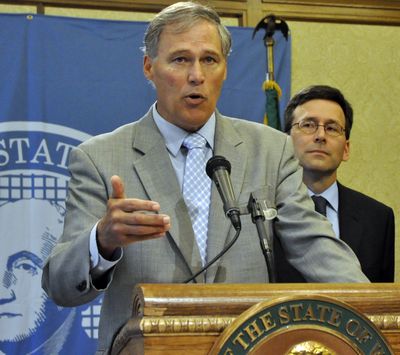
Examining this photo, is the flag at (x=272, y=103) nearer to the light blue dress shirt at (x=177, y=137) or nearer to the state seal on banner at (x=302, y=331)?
the light blue dress shirt at (x=177, y=137)

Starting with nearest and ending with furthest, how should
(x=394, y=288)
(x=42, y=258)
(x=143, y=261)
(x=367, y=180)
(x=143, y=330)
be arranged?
1. (x=143, y=330)
2. (x=394, y=288)
3. (x=143, y=261)
4. (x=42, y=258)
5. (x=367, y=180)

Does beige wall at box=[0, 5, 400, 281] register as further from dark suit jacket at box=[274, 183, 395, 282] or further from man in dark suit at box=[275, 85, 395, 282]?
dark suit jacket at box=[274, 183, 395, 282]

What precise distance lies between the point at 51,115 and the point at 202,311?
8.71 ft

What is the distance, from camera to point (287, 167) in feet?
7.43

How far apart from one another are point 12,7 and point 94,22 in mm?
484

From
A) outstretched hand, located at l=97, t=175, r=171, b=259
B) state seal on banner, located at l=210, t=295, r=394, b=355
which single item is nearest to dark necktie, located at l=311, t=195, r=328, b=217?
outstretched hand, located at l=97, t=175, r=171, b=259

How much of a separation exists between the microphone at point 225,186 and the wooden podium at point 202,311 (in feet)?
1.09

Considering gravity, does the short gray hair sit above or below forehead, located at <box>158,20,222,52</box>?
above

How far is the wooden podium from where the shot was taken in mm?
1427

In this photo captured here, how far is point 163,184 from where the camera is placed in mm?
2145

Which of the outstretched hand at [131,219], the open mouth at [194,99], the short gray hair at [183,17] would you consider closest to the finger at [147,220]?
the outstretched hand at [131,219]

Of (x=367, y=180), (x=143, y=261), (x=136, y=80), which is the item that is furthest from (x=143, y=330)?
(x=367, y=180)

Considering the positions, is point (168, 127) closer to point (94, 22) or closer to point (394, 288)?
point (394, 288)

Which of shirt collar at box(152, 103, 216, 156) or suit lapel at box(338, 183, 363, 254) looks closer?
shirt collar at box(152, 103, 216, 156)
